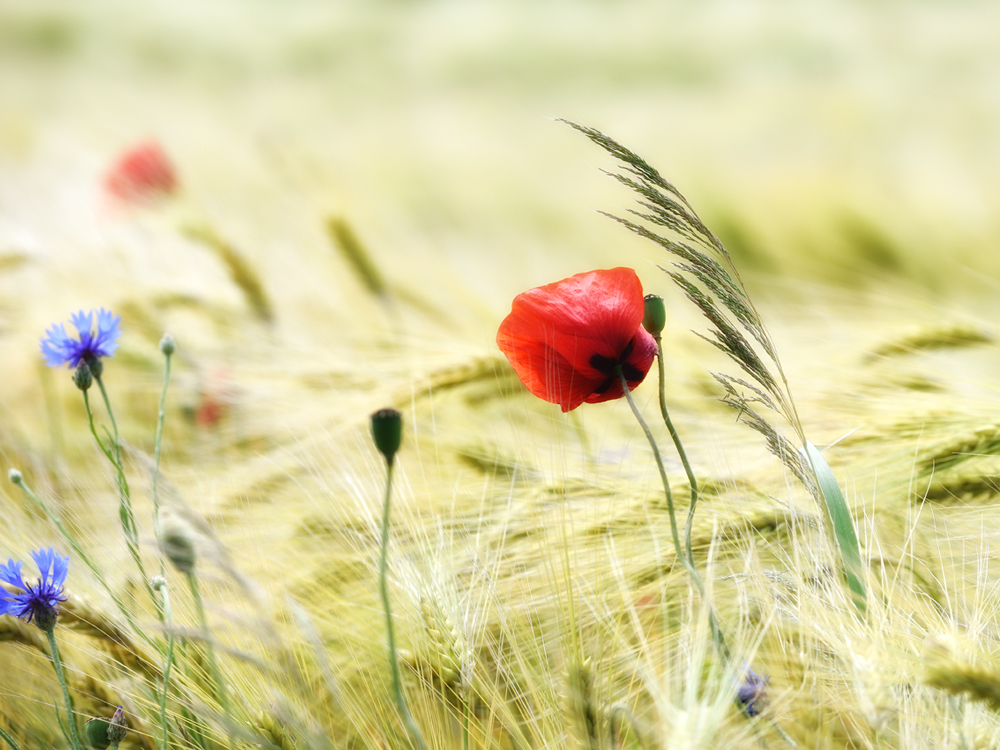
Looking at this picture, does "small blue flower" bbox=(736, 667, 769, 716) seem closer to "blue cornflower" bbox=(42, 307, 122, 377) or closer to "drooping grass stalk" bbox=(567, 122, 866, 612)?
"drooping grass stalk" bbox=(567, 122, 866, 612)

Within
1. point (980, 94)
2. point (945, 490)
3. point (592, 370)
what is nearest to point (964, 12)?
point (980, 94)

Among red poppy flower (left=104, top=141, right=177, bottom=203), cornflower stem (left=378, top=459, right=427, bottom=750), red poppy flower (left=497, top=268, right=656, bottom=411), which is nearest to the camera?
cornflower stem (left=378, top=459, right=427, bottom=750)

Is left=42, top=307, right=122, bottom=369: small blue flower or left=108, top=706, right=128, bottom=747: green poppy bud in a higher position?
left=42, top=307, right=122, bottom=369: small blue flower

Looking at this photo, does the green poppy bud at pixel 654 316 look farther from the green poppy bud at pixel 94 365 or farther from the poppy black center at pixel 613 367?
the green poppy bud at pixel 94 365

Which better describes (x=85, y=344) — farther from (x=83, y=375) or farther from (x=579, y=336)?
(x=579, y=336)

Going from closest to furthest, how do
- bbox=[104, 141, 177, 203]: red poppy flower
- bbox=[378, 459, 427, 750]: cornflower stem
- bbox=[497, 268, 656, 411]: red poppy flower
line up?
bbox=[378, 459, 427, 750]: cornflower stem
bbox=[497, 268, 656, 411]: red poppy flower
bbox=[104, 141, 177, 203]: red poppy flower

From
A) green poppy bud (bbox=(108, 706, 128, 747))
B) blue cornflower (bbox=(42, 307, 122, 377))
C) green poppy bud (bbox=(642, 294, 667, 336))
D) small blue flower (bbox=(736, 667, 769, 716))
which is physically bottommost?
small blue flower (bbox=(736, 667, 769, 716))

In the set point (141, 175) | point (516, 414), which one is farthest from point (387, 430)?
point (141, 175)

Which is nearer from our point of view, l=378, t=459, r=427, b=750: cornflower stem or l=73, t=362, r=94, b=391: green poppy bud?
l=378, t=459, r=427, b=750: cornflower stem

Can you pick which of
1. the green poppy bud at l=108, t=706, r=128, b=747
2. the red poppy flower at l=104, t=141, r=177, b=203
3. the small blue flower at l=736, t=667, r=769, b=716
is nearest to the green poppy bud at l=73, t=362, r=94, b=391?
the green poppy bud at l=108, t=706, r=128, b=747

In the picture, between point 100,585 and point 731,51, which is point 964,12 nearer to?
point 731,51
